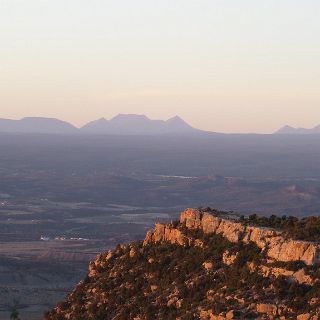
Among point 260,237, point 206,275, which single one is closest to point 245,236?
point 260,237

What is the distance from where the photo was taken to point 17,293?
88.4 meters

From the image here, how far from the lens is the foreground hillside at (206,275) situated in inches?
1092

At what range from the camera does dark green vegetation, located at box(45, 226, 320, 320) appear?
28047mm

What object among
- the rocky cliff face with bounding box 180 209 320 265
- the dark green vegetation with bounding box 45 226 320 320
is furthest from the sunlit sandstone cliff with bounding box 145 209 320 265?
the dark green vegetation with bounding box 45 226 320 320

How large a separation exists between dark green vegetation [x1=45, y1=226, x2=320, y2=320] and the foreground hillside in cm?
3

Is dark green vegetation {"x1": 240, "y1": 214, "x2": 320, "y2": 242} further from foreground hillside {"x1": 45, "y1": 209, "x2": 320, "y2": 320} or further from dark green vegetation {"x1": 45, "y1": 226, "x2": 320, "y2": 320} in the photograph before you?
dark green vegetation {"x1": 45, "y1": 226, "x2": 320, "y2": 320}

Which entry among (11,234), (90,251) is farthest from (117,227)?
(90,251)

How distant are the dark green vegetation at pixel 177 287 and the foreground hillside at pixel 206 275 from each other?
26 mm

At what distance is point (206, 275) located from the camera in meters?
32.3

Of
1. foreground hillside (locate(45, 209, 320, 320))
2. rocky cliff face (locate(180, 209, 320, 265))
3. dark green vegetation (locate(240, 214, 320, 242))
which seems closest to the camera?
foreground hillside (locate(45, 209, 320, 320))

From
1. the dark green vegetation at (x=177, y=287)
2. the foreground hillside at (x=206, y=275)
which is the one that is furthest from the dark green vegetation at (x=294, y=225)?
the dark green vegetation at (x=177, y=287)

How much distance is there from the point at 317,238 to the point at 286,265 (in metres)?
1.97

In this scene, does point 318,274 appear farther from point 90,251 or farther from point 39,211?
point 39,211

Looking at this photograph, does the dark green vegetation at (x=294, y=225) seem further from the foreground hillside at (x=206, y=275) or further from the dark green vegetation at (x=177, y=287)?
the dark green vegetation at (x=177, y=287)
